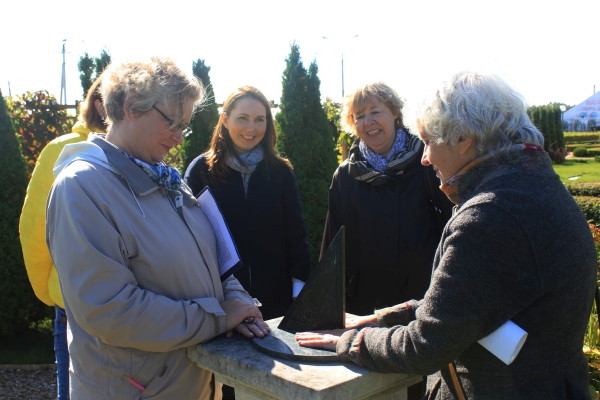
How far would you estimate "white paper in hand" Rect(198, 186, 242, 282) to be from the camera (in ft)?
6.84

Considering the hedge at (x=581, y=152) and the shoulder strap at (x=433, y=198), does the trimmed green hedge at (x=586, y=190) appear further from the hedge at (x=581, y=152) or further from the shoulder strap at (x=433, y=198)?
the hedge at (x=581, y=152)

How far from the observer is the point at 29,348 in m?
5.40

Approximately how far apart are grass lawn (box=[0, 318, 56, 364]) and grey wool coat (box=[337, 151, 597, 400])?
4.74 metres

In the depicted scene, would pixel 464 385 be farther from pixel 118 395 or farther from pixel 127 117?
pixel 127 117

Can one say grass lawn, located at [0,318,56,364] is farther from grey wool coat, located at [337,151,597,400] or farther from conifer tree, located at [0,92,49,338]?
grey wool coat, located at [337,151,597,400]

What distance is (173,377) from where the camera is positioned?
1840mm

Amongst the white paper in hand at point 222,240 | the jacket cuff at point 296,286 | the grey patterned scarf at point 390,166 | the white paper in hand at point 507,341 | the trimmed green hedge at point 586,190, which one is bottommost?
the trimmed green hedge at point 586,190

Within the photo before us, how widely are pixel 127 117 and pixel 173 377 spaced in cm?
95

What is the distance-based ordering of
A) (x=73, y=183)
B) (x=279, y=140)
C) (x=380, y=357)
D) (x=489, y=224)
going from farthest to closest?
(x=279, y=140) → (x=73, y=183) → (x=380, y=357) → (x=489, y=224)

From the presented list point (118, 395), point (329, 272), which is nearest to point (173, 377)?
point (118, 395)

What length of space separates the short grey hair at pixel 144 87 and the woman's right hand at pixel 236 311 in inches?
28.0

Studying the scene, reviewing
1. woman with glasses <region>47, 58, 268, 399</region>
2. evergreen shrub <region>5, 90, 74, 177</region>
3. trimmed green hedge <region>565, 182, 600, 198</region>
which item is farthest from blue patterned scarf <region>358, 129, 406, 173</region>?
trimmed green hedge <region>565, 182, 600, 198</region>

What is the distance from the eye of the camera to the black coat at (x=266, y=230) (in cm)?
337

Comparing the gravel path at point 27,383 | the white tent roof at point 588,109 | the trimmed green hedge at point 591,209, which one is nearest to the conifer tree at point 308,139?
the gravel path at point 27,383
